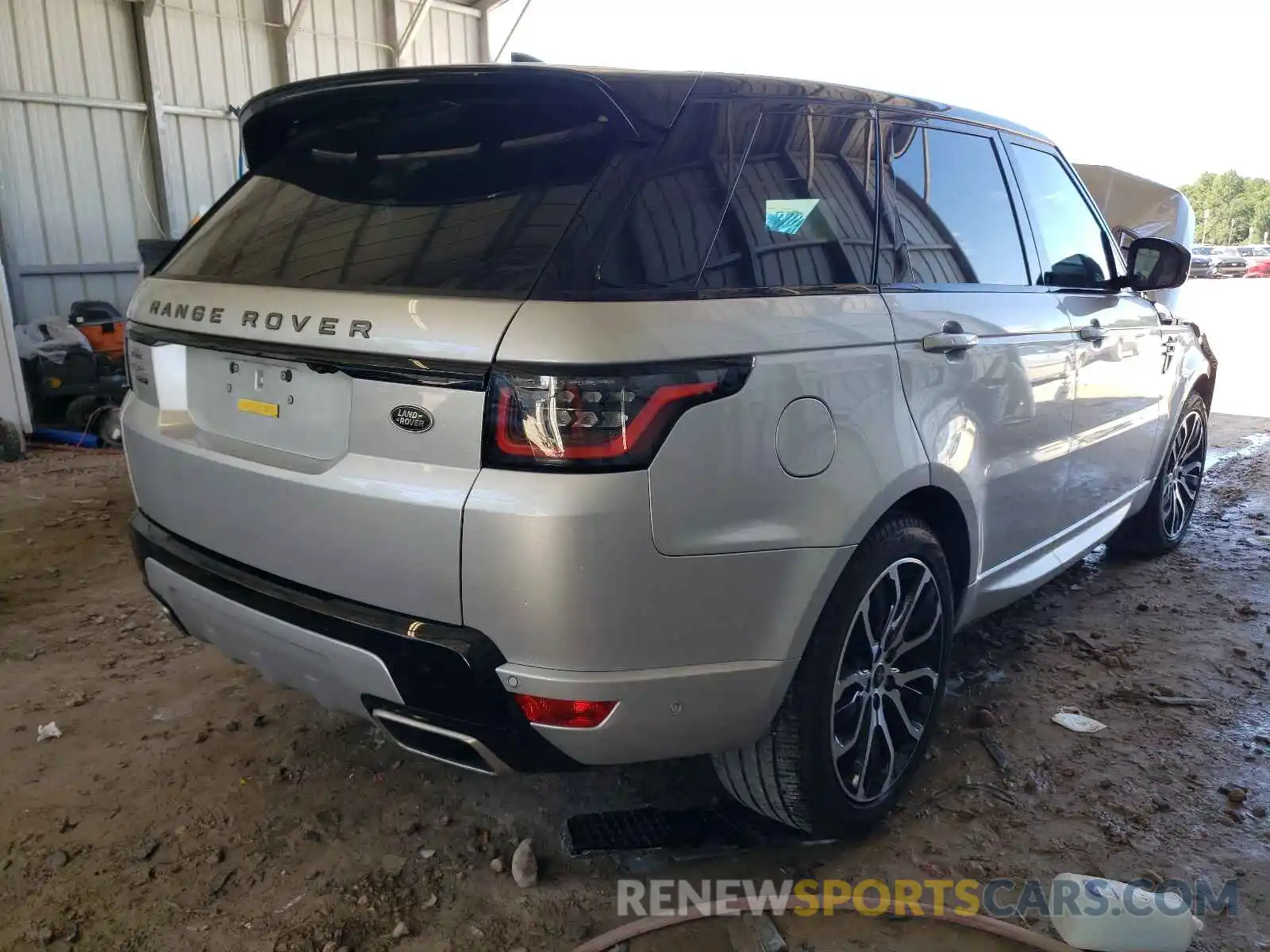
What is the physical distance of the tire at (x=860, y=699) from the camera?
210 cm

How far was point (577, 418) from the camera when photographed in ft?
5.42

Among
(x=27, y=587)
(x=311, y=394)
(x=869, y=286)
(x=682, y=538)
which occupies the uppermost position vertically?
(x=869, y=286)

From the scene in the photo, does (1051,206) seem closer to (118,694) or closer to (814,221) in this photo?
(814,221)

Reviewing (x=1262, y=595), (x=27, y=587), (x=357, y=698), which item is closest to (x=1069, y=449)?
(x=1262, y=595)

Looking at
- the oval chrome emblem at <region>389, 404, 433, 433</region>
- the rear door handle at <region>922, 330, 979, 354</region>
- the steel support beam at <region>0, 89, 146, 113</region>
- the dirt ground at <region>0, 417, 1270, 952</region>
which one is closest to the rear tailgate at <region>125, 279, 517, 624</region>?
the oval chrome emblem at <region>389, 404, 433, 433</region>

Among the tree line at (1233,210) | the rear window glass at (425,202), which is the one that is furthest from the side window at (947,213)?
the tree line at (1233,210)

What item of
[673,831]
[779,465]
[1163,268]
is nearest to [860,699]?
[673,831]

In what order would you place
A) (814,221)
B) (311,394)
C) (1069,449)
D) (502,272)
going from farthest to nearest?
1. (1069,449)
2. (814,221)
3. (311,394)
4. (502,272)

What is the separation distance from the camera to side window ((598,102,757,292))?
5.75 feet

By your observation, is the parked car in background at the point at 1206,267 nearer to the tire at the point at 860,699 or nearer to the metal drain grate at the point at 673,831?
the tire at the point at 860,699

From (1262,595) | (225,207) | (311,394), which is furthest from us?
(1262,595)

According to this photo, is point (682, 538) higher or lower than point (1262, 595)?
higher

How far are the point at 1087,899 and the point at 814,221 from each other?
1720 mm

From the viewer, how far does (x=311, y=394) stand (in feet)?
6.24
